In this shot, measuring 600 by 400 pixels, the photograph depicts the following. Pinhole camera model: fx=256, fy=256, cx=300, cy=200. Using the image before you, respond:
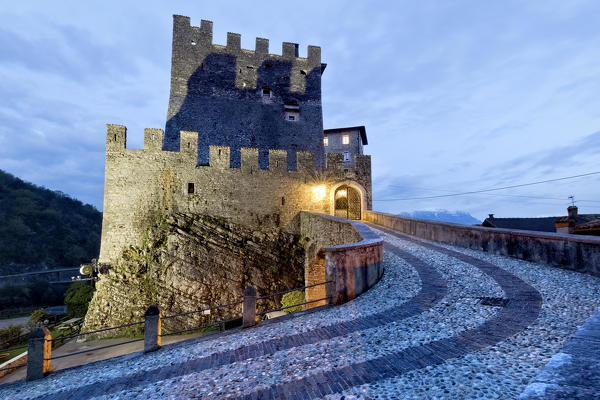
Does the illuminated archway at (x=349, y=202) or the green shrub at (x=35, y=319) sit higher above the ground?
the illuminated archway at (x=349, y=202)

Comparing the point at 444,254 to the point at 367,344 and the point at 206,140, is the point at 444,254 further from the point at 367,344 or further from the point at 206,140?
the point at 206,140

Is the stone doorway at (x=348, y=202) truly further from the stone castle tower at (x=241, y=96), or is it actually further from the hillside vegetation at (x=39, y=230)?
the hillside vegetation at (x=39, y=230)

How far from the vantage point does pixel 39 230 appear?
147ft

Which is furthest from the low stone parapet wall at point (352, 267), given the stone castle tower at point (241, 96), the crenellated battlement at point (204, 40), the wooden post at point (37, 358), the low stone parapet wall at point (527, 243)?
the crenellated battlement at point (204, 40)

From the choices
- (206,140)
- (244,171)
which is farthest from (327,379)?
(206,140)

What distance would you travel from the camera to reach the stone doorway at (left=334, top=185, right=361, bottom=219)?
21219mm

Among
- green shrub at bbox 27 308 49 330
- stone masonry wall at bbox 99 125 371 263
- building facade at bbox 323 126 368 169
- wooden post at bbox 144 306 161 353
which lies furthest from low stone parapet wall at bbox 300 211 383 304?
green shrub at bbox 27 308 49 330

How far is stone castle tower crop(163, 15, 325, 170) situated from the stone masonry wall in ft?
18.4

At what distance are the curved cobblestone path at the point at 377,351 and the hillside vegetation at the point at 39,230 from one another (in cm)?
4943

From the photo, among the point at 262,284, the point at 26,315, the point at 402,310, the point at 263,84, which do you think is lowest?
the point at 26,315

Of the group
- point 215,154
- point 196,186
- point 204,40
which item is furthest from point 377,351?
point 204,40

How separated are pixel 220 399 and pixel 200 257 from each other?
46.4 feet

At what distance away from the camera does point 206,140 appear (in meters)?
23.9

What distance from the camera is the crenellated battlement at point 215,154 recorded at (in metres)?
16.9
